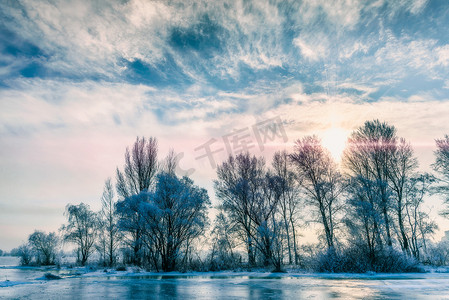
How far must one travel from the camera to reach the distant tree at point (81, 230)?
35.8 m

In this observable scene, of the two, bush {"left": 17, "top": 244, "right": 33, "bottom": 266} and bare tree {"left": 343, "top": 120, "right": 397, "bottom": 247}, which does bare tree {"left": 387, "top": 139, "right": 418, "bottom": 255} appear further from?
bush {"left": 17, "top": 244, "right": 33, "bottom": 266}

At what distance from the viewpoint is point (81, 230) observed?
3625cm

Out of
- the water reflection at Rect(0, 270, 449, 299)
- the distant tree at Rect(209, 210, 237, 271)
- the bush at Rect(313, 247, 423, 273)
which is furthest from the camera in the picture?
the distant tree at Rect(209, 210, 237, 271)

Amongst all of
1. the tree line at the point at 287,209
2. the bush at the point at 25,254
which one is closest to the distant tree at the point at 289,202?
the tree line at the point at 287,209

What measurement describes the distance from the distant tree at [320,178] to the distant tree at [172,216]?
28.5 feet

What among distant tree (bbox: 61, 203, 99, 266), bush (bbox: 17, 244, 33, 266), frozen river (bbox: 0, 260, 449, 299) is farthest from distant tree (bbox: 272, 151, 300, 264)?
bush (bbox: 17, 244, 33, 266)

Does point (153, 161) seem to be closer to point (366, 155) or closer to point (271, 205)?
point (271, 205)

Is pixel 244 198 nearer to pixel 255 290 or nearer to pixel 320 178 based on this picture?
pixel 320 178

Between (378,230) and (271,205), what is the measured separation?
788 centimetres

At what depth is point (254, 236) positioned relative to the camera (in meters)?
21.5

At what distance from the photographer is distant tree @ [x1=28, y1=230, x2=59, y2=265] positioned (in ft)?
129

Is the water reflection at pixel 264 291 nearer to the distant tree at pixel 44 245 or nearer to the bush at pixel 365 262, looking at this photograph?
the bush at pixel 365 262

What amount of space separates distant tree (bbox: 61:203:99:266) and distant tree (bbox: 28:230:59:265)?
18.4 ft

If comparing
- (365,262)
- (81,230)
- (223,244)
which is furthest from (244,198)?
(81,230)
